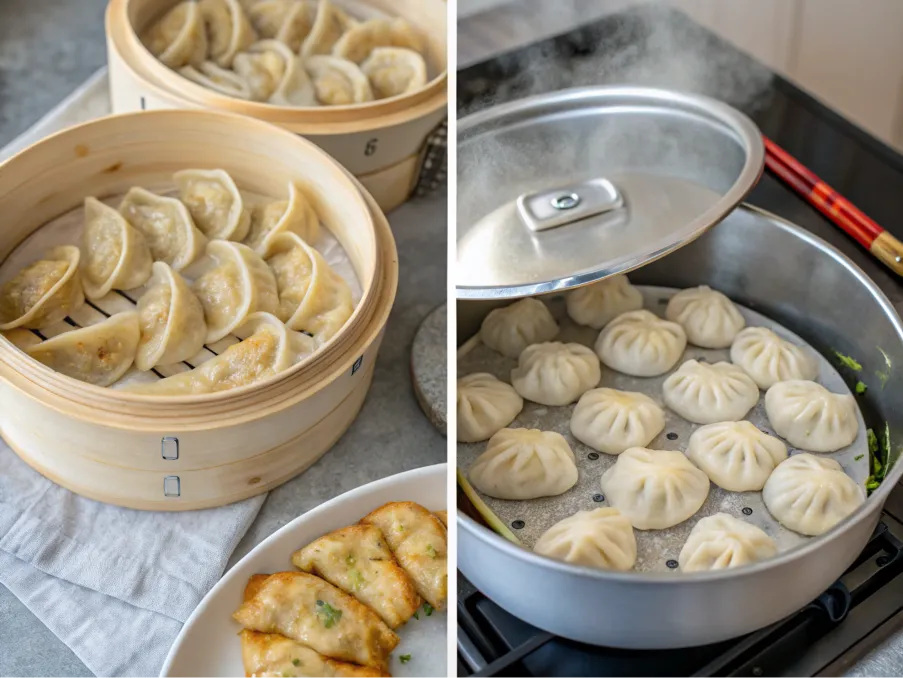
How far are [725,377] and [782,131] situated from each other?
1.59ft

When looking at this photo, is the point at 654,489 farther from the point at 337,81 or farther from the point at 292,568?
the point at 337,81

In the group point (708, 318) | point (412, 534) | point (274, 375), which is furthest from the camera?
point (708, 318)

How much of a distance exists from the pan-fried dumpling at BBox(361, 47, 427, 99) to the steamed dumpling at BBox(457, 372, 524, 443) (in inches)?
34.0

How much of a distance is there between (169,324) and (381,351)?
0.96ft

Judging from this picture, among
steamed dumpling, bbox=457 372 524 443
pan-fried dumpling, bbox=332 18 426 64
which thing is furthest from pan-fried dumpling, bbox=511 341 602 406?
pan-fried dumpling, bbox=332 18 426 64

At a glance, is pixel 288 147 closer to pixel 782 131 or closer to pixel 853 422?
pixel 782 131

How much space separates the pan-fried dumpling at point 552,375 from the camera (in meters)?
1.13

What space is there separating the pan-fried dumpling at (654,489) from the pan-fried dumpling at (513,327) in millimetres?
230

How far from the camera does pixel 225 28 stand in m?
1.88

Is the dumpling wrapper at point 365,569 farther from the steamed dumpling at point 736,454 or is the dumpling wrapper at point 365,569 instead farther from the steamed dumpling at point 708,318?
the steamed dumpling at point 708,318

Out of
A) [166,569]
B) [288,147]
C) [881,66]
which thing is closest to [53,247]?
[288,147]

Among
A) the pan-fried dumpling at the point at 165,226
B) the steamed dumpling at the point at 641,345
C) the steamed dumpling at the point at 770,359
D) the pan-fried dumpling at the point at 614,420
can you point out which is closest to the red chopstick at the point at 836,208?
the steamed dumpling at the point at 770,359

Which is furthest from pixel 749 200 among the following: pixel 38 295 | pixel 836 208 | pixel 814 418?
pixel 38 295

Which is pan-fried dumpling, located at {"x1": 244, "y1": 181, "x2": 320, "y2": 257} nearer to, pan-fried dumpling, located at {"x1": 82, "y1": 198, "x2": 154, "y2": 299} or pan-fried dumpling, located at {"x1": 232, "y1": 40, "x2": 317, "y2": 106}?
pan-fried dumpling, located at {"x1": 82, "y1": 198, "x2": 154, "y2": 299}
